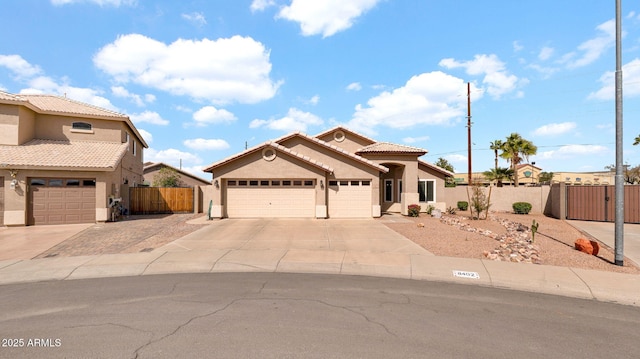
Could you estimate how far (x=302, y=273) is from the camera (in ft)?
29.0

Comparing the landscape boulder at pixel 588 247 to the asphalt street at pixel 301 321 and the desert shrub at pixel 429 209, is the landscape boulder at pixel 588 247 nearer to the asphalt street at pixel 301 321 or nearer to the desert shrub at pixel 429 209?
the asphalt street at pixel 301 321

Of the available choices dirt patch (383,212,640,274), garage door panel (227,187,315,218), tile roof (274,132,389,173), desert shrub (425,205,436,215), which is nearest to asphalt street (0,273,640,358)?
dirt patch (383,212,640,274)

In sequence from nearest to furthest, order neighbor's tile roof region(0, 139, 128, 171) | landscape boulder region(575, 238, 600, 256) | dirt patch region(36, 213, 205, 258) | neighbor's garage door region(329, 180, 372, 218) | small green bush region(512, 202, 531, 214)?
landscape boulder region(575, 238, 600, 256) < dirt patch region(36, 213, 205, 258) < neighbor's tile roof region(0, 139, 128, 171) < neighbor's garage door region(329, 180, 372, 218) < small green bush region(512, 202, 531, 214)

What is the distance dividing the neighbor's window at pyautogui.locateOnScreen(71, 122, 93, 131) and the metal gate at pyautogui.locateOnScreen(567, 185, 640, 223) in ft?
103

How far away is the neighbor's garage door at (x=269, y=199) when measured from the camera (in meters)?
19.7

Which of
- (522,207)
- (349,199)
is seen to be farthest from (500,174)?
(349,199)

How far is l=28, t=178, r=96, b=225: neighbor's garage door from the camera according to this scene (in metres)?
17.5

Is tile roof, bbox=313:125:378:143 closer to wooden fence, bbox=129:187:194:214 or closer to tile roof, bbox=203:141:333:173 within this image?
tile roof, bbox=203:141:333:173

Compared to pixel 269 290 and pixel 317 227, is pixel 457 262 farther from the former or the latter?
pixel 317 227

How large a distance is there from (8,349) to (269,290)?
4.18m

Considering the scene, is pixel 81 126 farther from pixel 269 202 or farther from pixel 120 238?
pixel 269 202

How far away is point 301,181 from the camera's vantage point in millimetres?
19984

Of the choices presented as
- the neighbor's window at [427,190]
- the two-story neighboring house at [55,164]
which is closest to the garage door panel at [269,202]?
the two-story neighboring house at [55,164]

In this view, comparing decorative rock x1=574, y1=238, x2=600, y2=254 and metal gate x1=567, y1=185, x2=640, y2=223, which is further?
metal gate x1=567, y1=185, x2=640, y2=223
